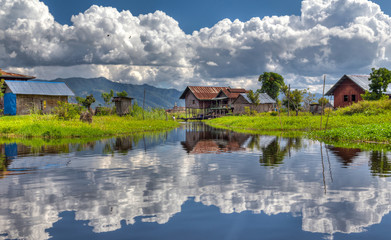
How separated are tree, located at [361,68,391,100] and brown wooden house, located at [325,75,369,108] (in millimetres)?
2483

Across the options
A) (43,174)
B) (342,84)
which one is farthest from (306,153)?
(342,84)

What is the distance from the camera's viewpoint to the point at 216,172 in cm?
1073

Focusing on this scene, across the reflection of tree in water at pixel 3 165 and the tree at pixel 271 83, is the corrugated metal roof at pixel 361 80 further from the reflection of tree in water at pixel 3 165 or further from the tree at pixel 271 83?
the reflection of tree in water at pixel 3 165

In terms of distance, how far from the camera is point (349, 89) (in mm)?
49719

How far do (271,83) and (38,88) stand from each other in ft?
171

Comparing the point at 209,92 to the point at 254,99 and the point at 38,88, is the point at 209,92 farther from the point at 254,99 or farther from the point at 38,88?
the point at 38,88

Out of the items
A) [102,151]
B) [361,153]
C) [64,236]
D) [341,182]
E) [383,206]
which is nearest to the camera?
[64,236]

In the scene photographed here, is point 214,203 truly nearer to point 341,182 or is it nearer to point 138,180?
point 138,180

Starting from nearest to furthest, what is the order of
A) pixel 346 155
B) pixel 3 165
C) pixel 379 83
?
1. pixel 3 165
2. pixel 346 155
3. pixel 379 83

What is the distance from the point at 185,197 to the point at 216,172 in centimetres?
318

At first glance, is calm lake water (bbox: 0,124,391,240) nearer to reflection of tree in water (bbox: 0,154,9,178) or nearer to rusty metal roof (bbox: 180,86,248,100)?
reflection of tree in water (bbox: 0,154,9,178)

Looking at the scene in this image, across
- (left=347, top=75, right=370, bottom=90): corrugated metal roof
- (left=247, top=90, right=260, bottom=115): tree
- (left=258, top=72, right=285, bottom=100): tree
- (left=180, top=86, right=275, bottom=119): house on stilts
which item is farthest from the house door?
(left=258, top=72, right=285, bottom=100): tree

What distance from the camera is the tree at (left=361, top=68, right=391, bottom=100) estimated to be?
142 feet

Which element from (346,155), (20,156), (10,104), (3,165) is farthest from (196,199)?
(10,104)
